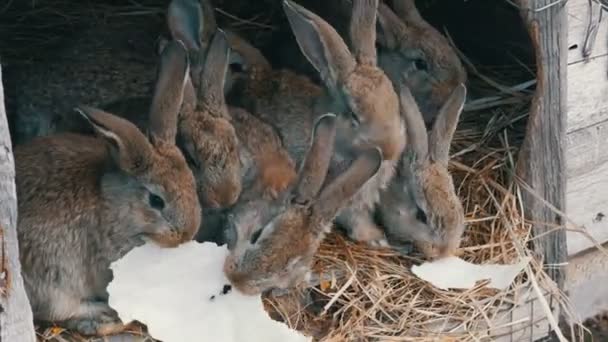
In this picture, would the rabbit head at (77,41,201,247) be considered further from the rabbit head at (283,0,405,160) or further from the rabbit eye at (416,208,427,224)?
the rabbit eye at (416,208,427,224)

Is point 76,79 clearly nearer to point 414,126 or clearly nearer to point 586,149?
point 414,126

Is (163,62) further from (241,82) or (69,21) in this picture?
(69,21)

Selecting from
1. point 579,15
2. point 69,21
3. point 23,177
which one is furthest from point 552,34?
point 69,21

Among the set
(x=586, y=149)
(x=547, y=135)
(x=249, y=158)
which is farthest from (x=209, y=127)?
(x=586, y=149)

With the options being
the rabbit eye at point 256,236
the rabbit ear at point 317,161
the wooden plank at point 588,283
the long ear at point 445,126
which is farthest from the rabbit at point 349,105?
the wooden plank at point 588,283

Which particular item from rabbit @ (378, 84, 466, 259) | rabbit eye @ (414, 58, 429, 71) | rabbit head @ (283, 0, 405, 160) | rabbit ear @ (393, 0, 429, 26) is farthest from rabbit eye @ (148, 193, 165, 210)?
rabbit ear @ (393, 0, 429, 26)
